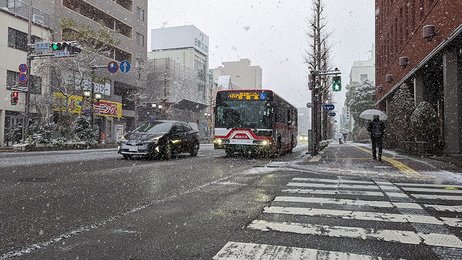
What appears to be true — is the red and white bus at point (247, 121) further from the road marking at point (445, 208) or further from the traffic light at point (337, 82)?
the road marking at point (445, 208)

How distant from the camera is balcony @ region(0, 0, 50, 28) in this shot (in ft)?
91.0

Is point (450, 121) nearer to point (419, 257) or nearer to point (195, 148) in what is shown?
point (195, 148)

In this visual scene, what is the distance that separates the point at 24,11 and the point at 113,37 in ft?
34.8

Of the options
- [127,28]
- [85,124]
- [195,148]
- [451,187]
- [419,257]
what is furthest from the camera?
[127,28]

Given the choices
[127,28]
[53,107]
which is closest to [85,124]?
[53,107]

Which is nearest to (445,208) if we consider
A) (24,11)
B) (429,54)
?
(429,54)

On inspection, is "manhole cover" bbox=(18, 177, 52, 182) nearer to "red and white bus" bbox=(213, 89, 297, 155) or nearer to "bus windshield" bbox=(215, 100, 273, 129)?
"red and white bus" bbox=(213, 89, 297, 155)

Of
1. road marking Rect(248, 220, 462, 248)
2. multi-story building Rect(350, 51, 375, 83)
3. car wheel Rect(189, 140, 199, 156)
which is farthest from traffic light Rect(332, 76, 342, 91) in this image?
multi-story building Rect(350, 51, 375, 83)

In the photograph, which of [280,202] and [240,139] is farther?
[240,139]

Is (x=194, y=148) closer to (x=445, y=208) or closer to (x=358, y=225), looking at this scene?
(x=445, y=208)

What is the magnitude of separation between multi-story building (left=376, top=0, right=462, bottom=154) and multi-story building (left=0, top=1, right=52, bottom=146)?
87.5 ft

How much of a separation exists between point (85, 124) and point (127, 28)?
69.2 feet

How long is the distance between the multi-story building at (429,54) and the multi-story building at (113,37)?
23.8m

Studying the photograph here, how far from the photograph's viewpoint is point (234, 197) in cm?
599
